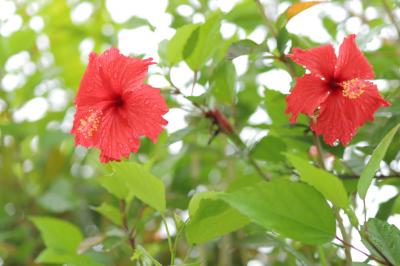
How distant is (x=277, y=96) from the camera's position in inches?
35.9

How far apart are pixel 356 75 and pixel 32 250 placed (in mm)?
954

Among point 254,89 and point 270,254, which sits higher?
point 254,89

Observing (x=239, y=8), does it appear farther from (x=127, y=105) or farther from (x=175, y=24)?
(x=127, y=105)

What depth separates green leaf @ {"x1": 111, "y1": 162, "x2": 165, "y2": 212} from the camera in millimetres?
749

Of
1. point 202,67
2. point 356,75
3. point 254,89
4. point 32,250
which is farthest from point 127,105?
point 32,250

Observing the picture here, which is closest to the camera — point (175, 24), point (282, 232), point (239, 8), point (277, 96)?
point (282, 232)

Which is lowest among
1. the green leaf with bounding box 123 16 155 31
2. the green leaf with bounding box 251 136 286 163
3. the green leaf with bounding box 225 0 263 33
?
the green leaf with bounding box 251 136 286 163

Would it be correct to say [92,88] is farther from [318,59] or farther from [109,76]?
[318,59]

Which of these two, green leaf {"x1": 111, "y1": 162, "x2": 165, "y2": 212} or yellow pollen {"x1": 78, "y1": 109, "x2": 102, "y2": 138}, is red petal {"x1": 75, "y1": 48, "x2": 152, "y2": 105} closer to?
yellow pollen {"x1": 78, "y1": 109, "x2": 102, "y2": 138}

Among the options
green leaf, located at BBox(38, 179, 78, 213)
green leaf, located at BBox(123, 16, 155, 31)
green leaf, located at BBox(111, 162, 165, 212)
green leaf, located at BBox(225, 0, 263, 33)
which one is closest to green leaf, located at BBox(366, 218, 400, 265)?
green leaf, located at BBox(111, 162, 165, 212)

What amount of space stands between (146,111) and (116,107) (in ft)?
0.21

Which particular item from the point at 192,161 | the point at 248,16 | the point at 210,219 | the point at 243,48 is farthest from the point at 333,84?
the point at 192,161

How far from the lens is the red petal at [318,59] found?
766mm

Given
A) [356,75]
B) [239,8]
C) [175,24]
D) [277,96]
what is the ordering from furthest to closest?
[239,8] → [175,24] → [277,96] → [356,75]
